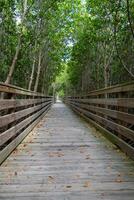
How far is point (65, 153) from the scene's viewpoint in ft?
23.5

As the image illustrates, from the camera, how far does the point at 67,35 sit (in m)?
27.5

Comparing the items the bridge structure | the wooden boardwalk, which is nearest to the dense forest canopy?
the bridge structure

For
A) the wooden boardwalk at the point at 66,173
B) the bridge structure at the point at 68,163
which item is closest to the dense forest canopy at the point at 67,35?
the bridge structure at the point at 68,163

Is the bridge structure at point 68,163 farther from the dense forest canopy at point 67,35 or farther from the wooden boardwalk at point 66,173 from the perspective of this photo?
the dense forest canopy at point 67,35

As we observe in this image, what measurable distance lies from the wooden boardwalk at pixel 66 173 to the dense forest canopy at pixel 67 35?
173 inches

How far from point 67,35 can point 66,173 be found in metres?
22.8

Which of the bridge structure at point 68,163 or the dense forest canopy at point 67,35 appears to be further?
the dense forest canopy at point 67,35

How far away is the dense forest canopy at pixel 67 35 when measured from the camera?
14305mm

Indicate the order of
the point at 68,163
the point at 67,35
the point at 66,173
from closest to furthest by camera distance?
the point at 66,173 → the point at 68,163 → the point at 67,35

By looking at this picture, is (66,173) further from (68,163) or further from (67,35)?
(67,35)

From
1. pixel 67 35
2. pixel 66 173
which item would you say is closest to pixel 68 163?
pixel 66 173

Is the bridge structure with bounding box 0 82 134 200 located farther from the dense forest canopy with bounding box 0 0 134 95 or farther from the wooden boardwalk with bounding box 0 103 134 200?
the dense forest canopy with bounding box 0 0 134 95

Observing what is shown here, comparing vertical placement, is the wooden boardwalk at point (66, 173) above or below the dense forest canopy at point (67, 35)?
below

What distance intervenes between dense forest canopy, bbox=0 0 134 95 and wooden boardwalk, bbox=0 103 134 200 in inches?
173
